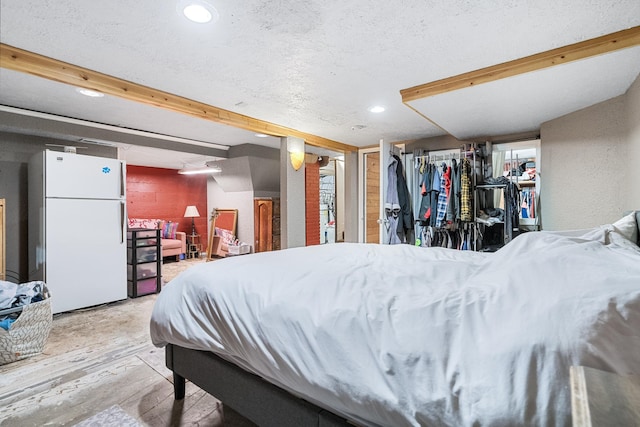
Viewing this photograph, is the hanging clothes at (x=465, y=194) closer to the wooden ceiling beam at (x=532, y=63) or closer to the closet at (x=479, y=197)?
the closet at (x=479, y=197)

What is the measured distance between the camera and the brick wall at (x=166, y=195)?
668cm

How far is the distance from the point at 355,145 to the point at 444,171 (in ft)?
5.87

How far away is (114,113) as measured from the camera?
331 cm

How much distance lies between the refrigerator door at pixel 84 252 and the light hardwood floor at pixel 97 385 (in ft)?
1.66

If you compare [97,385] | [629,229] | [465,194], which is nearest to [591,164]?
[465,194]

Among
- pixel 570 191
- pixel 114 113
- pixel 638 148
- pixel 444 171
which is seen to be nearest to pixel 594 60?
pixel 638 148

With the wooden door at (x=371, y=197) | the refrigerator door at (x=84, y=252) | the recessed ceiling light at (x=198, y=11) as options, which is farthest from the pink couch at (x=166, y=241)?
the recessed ceiling light at (x=198, y=11)

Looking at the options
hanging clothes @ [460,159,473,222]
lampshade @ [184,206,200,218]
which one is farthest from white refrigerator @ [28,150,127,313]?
hanging clothes @ [460,159,473,222]

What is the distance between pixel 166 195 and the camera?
7160 mm

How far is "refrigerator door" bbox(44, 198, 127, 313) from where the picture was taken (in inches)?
124

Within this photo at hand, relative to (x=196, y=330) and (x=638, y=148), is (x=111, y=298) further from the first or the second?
(x=638, y=148)

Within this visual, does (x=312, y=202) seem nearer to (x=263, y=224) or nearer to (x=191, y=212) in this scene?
(x=263, y=224)

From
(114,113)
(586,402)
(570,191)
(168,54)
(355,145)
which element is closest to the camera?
(586,402)

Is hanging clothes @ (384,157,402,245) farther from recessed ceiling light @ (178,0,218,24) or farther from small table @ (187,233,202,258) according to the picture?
small table @ (187,233,202,258)
